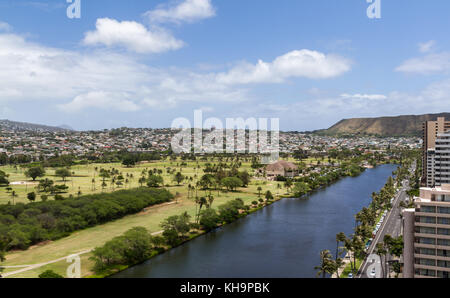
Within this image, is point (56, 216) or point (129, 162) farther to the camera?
point (129, 162)

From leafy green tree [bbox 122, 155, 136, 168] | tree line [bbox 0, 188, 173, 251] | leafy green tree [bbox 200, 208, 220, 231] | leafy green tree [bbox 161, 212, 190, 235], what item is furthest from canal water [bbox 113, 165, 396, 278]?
leafy green tree [bbox 122, 155, 136, 168]

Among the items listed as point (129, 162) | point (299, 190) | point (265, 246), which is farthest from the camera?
point (129, 162)

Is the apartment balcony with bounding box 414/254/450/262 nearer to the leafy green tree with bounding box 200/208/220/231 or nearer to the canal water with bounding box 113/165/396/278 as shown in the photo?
the canal water with bounding box 113/165/396/278

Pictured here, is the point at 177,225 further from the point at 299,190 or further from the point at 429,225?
the point at 299,190

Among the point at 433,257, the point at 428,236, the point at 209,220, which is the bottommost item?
the point at 209,220

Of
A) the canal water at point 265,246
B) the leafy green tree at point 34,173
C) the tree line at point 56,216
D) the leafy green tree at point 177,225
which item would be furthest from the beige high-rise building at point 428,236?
the leafy green tree at point 34,173

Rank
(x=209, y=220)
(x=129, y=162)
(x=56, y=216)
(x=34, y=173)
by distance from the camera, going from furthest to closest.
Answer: (x=129, y=162), (x=34, y=173), (x=209, y=220), (x=56, y=216)

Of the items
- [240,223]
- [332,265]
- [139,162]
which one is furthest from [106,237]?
[139,162]

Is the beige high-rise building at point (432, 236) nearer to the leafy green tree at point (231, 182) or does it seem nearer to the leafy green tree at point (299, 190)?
the leafy green tree at point (299, 190)

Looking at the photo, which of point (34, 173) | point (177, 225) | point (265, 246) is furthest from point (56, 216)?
point (34, 173)
